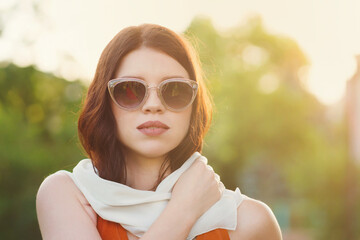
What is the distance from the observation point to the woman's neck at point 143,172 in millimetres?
1974

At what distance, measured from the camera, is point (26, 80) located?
17328mm

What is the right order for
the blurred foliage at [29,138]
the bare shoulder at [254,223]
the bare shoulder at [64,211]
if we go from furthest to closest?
the blurred foliage at [29,138]
the bare shoulder at [254,223]
the bare shoulder at [64,211]

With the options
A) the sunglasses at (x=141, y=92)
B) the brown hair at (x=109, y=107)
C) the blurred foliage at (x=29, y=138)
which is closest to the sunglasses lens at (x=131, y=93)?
the sunglasses at (x=141, y=92)

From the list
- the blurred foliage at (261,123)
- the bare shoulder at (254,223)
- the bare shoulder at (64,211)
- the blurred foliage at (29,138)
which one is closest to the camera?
the bare shoulder at (64,211)

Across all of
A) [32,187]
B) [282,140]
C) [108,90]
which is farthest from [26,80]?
[108,90]

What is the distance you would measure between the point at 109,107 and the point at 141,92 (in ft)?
0.69

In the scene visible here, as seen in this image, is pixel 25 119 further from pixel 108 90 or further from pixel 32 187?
pixel 108 90

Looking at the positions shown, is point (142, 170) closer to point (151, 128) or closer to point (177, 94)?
point (151, 128)

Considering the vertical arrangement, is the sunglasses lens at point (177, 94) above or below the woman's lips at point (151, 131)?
above

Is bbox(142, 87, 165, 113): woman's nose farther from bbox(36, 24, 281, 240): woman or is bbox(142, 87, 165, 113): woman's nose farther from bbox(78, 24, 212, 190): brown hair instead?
bbox(78, 24, 212, 190): brown hair

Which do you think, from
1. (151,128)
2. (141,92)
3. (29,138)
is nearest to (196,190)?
(151,128)

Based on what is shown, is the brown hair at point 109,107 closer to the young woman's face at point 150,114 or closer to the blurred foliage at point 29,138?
the young woman's face at point 150,114

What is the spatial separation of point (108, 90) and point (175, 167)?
46 centimetres

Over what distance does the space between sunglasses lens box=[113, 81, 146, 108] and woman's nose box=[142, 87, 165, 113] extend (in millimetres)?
26
